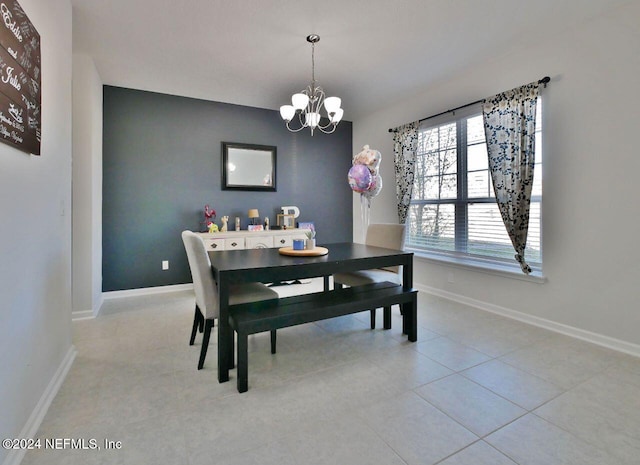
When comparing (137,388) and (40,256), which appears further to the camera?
(137,388)

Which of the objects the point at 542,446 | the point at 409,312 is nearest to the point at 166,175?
the point at 409,312

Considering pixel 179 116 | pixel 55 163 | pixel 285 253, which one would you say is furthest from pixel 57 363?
Answer: pixel 179 116

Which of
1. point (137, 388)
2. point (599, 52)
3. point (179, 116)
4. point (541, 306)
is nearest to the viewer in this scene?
point (137, 388)

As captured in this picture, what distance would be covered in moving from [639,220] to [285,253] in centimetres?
267

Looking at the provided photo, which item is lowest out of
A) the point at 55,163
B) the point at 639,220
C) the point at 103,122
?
the point at 639,220

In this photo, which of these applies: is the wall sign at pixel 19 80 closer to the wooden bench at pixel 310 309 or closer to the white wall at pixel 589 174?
the wooden bench at pixel 310 309

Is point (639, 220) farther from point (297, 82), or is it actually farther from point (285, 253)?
point (297, 82)

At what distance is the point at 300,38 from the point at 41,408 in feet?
10.4

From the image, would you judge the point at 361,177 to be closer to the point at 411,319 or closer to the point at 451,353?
the point at 411,319

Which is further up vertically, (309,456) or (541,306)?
(541,306)

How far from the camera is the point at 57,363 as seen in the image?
190cm

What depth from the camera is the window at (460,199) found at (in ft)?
10.3

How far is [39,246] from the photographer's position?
163cm

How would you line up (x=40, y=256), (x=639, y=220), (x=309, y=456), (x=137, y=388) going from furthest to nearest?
1. (x=639, y=220)
2. (x=137, y=388)
3. (x=40, y=256)
4. (x=309, y=456)
